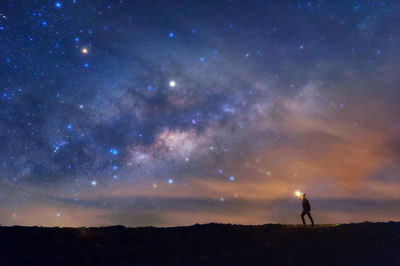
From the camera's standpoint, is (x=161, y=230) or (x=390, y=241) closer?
(x=390, y=241)

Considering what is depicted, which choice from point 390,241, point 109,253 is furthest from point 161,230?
point 390,241

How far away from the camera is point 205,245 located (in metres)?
14.0

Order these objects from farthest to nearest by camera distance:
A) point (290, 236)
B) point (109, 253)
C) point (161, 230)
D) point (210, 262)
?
point (161, 230) < point (290, 236) < point (109, 253) < point (210, 262)

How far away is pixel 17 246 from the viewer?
13203mm

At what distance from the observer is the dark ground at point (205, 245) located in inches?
472

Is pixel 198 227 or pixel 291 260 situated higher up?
pixel 198 227

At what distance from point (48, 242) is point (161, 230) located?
5.08m

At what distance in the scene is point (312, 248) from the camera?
1295 cm

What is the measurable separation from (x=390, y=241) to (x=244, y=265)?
691cm

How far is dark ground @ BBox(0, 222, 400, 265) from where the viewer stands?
39.3 feet

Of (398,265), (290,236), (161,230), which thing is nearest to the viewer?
(398,265)

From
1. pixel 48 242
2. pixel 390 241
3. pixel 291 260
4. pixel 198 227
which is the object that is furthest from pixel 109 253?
pixel 390 241

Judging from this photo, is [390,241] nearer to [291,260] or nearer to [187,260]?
[291,260]

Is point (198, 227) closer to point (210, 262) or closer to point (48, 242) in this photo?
point (210, 262)
